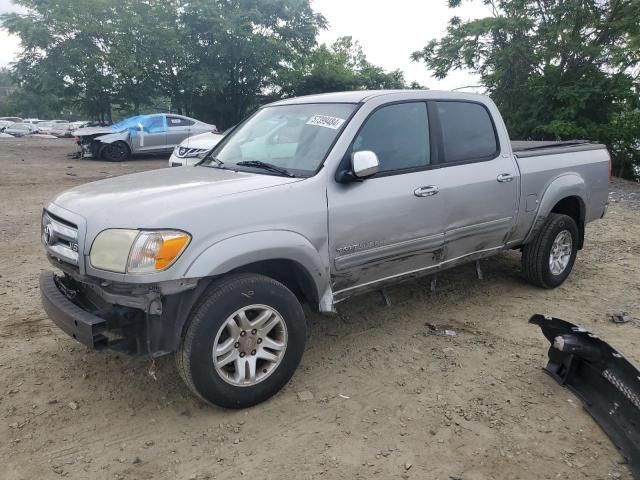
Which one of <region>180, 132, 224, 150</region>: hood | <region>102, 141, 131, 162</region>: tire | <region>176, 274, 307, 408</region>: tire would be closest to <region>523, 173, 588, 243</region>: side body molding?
<region>176, 274, 307, 408</region>: tire

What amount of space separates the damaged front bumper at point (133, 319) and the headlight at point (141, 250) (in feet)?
0.38

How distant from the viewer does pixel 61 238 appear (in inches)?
121

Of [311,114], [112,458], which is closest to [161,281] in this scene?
[112,458]

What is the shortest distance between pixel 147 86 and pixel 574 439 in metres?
24.9

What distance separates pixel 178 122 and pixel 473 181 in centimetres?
1471

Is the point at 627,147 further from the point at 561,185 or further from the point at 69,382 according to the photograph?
the point at 69,382

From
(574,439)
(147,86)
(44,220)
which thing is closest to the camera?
(574,439)

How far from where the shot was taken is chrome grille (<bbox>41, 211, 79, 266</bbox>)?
9.64 ft

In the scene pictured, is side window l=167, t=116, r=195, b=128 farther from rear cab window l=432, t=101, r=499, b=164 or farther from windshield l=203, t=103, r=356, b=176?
rear cab window l=432, t=101, r=499, b=164

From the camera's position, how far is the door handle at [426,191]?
149 inches

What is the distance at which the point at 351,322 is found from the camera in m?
4.44

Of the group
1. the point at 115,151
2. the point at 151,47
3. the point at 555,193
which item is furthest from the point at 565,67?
the point at 151,47

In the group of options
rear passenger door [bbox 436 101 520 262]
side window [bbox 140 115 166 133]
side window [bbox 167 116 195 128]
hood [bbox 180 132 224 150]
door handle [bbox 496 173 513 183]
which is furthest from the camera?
side window [bbox 167 116 195 128]

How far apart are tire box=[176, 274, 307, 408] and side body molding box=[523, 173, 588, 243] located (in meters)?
2.79
